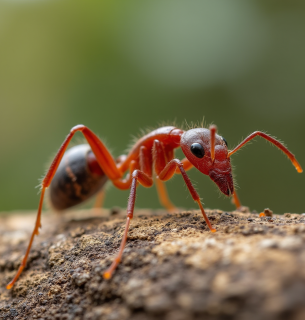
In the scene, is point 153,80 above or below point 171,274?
above

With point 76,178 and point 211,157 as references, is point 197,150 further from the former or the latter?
point 76,178

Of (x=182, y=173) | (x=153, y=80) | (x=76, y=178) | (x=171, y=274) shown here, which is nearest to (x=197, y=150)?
(x=182, y=173)

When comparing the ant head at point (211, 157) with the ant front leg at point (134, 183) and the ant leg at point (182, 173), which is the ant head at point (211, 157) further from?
the ant front leg at point (134, 183)

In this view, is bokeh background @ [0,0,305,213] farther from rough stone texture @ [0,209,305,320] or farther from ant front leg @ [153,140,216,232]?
rough stone texture @ [0,209,305,320]

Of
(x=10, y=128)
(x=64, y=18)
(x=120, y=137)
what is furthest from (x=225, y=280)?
(x=64, y=18)

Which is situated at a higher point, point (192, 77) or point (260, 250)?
point (192, 77)

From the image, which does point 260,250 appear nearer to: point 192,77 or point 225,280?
point 225,280

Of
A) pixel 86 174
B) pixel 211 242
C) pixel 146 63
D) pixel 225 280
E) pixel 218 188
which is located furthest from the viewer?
pixel 146 63
